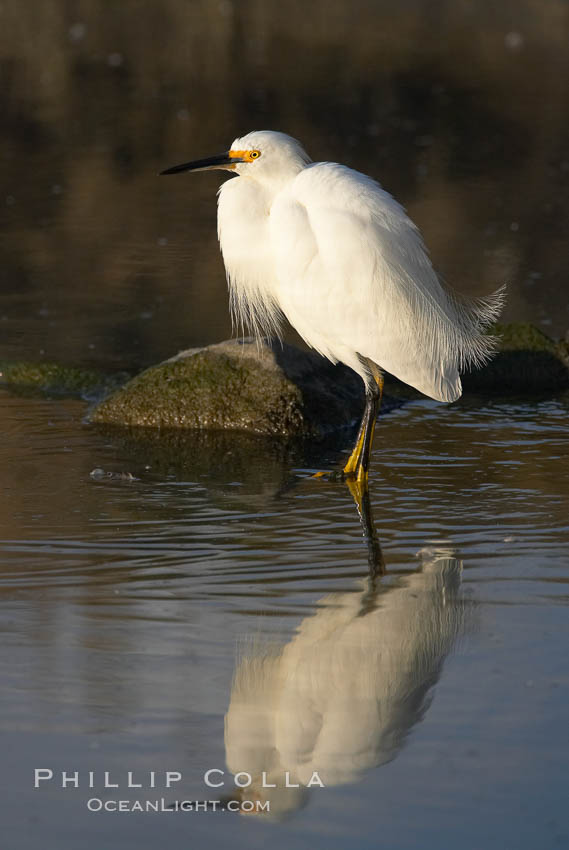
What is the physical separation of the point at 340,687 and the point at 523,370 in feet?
15.1

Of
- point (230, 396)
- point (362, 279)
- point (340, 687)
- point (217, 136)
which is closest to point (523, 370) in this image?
point (230, 396)

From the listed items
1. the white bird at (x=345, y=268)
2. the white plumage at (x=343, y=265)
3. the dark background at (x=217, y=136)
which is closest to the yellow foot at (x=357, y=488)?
the white bird at (x=345, y=268)

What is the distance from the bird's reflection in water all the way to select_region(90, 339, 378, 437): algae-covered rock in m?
2.28

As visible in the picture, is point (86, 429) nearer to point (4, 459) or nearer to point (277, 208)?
point (4, 459)

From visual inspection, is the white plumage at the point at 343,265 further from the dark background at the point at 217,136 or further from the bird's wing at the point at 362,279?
the dark background at the point at 217,136

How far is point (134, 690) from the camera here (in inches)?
163

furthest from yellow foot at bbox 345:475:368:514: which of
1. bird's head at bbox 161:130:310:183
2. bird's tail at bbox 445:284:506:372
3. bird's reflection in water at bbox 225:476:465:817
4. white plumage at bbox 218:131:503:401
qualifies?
bird's head at bbox 161:130:310:183

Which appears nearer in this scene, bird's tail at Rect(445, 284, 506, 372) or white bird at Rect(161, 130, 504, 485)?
white bird at Rect(161, 130, 504, 485)

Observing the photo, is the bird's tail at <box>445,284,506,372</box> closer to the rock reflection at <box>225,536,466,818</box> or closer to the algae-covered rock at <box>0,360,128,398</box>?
the rock reflection at <box>225,536,466,818</box>

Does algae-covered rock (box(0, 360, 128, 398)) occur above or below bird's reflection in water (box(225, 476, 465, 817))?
below

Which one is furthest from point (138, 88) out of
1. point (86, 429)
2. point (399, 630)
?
point (399, 630)

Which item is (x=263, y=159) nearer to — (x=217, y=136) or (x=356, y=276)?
(x=356, y=276)

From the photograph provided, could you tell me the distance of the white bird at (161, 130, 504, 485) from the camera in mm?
6410

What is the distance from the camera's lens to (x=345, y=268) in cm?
644
